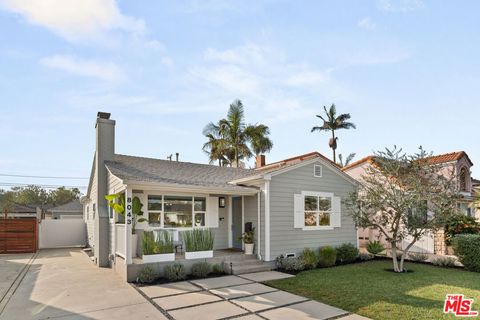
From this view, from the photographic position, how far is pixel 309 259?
10.7 meters

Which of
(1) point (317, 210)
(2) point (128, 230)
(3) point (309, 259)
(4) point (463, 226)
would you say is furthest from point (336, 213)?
(2) point (128, 230)

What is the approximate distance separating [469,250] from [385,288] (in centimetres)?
504

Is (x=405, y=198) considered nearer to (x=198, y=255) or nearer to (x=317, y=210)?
(x=317, y=210)

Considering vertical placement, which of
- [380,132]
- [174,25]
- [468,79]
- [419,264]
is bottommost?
[419,264]

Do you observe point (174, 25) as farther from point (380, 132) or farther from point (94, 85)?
point (380, 132)

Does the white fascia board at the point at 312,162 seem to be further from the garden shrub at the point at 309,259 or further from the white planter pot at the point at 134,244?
the white planter pot at the point at 134,244

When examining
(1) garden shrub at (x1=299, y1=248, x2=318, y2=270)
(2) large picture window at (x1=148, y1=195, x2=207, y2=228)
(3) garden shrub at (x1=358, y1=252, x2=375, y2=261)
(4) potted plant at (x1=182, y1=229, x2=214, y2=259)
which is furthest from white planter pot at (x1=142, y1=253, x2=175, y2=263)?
(3) garden shrub at (x1=358, y1=252, x2=375, y2=261)

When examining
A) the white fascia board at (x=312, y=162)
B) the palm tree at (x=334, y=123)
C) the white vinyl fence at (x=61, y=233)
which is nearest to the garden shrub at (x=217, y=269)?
the white fascia board at (x=312, y=162)

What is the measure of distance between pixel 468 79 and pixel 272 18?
A: 6.75m

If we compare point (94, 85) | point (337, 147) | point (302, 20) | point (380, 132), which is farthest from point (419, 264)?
point (337, 147)

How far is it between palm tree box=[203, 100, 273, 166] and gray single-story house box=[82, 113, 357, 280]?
12.0m

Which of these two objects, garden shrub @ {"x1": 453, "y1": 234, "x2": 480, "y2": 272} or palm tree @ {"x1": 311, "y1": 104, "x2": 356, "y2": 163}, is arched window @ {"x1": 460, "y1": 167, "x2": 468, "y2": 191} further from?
palm tree @ {"x1": 311, "y1": 104, "x2": 356, "y2": 163}

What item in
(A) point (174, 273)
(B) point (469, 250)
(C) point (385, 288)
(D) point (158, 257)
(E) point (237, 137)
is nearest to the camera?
(C) point (385, 288)

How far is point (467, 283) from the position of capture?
28.1 ft
